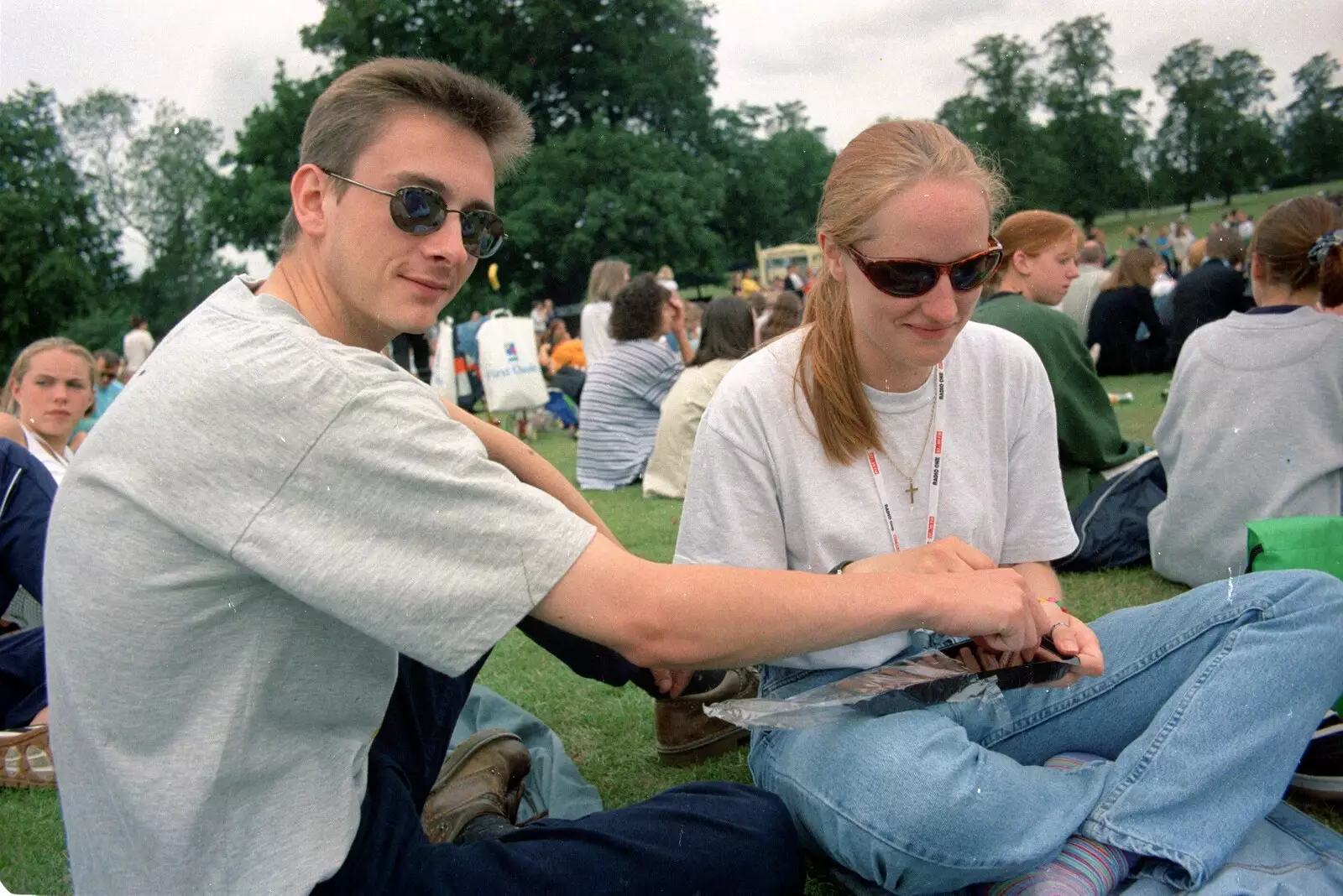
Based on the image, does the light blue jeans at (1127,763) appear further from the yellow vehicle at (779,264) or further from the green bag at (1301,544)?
the yellow vehicle at (779,264)

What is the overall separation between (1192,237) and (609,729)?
42.7 feet

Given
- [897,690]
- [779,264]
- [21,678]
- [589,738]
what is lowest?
[589,738]

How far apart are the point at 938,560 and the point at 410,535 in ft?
3.24

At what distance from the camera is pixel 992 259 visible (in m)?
2.23

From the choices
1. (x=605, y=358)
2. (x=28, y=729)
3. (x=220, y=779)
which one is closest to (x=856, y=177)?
(x=220, y=779)

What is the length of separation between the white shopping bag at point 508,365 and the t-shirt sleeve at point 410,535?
9.82 metres

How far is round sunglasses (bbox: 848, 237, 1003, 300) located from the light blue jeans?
758 millimetres

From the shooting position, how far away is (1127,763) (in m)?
2.04

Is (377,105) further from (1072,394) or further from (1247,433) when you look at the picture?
(1072,394)

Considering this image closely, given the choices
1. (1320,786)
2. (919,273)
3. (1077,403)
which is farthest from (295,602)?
(1077,403)

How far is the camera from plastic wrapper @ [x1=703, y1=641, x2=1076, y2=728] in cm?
204

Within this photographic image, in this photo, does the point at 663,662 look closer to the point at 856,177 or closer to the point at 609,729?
the point at 856,177

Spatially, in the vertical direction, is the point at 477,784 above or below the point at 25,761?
above

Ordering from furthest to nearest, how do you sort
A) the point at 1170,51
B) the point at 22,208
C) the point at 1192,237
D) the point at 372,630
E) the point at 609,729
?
the point at 22,208 < the point at 1192,237 < the point at 609,729 < the point at 1170,51 < the point at 372,630
